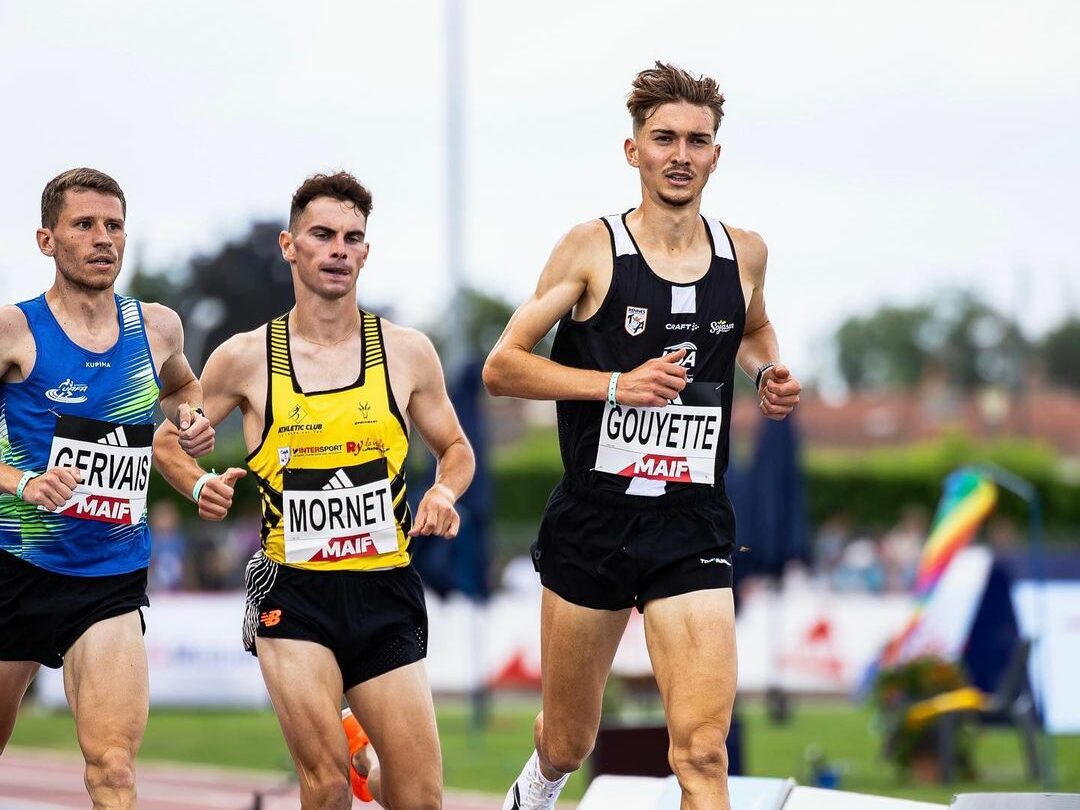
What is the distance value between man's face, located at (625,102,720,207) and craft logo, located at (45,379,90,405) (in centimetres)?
214

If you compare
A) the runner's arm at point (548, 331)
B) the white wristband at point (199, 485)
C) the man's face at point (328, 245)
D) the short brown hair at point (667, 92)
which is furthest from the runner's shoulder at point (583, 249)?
the white wristband at point (199, 485)

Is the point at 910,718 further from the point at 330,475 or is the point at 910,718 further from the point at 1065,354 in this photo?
the point at 1065,354

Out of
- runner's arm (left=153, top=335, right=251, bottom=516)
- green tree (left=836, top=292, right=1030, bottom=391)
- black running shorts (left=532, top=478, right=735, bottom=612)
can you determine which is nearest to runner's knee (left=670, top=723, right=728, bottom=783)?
black running shorts (left=532, top=478, right=735, bottom=612)

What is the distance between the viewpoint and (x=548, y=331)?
5863mm

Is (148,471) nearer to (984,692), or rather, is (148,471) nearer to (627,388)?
(627,388)

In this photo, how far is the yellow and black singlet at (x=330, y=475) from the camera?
5.90 meters

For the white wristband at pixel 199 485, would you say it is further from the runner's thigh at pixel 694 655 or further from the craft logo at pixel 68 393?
the runner's thigh at pixel 694 655

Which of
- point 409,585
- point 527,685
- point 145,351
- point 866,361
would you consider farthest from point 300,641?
point 866,361

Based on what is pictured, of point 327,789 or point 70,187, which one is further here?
point 70,187

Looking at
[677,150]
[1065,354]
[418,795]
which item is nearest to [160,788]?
[418,795]

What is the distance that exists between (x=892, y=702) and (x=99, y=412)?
8.59 metres

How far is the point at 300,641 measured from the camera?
582 centimetres

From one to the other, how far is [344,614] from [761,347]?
6.04 ft

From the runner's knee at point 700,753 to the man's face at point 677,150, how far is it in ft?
5.93
